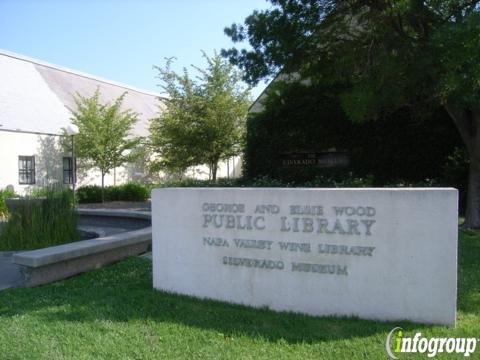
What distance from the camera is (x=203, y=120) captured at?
68.3 ft

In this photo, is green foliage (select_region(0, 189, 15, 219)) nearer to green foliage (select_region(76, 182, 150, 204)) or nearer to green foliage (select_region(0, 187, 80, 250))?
green foliage (select_region(76, 182, 150, 204))

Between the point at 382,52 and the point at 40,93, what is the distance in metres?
20.1

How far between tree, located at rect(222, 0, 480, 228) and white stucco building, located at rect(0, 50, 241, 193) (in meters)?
12.7

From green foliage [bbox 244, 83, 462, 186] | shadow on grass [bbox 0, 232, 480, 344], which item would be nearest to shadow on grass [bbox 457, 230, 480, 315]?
shadow on grass [bbox 0, 232, 480, 344]

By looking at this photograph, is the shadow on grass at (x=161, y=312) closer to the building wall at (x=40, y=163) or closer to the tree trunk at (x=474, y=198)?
the tree trunk at (x=474, y=198)

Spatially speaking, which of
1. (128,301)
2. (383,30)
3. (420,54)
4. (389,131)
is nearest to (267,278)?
(128,301)

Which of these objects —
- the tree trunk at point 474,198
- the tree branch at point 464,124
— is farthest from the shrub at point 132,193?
the tree trunk at point 474,198

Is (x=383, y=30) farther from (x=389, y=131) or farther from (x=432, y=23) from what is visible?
(x=389, y=131)

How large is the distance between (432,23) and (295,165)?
7.27 m

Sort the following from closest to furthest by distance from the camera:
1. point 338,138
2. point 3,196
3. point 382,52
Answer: point 382,52 → point 338,138 → point 3,196

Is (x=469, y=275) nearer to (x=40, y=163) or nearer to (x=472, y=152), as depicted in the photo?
(x=472, y=152)

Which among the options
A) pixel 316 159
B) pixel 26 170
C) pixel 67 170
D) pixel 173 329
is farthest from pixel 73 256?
pixel 67 170

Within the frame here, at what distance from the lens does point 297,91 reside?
16.2 metres

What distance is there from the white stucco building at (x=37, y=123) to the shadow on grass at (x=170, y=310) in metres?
15.5
